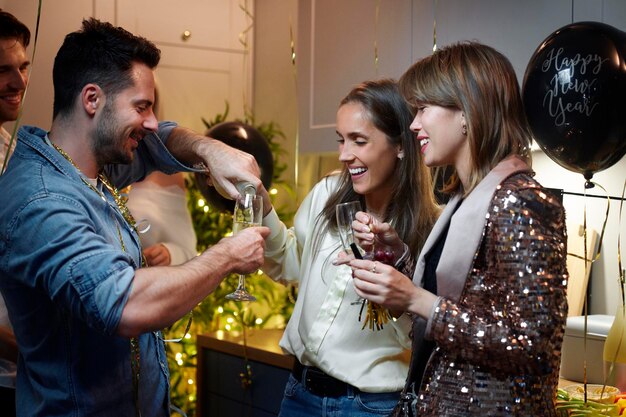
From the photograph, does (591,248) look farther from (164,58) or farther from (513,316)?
(164,58)

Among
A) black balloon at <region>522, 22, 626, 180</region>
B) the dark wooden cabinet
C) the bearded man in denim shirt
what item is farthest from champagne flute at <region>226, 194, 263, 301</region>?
the dark wooden cabinet

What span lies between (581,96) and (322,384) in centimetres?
93

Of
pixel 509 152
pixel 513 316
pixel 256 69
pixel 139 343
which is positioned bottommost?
pixel 139 343

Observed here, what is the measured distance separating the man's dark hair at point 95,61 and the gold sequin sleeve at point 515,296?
2.61 feet

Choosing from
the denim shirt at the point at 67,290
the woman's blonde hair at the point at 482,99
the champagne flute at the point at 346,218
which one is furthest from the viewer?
the champagne flute at the point at 346,218

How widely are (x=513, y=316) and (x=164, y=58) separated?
10.3 ft

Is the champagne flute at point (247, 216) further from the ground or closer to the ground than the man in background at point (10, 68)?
closer to the ground

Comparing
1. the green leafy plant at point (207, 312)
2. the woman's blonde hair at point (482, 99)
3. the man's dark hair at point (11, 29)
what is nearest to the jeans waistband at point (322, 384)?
the woman's blonde hair at point (482, 99)

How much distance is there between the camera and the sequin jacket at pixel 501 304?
1.40 metres

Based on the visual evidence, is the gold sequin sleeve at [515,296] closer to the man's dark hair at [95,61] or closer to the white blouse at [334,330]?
the white blouse at [334,330]

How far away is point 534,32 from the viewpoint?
248 centimetres

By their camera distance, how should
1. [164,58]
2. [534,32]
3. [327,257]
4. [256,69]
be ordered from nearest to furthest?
[327,257] → [534,32] → [164,58] → [256,69]

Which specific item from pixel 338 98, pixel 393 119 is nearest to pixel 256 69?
pixel 338 98

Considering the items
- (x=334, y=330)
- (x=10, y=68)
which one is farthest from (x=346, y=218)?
(x=10, y=68)
